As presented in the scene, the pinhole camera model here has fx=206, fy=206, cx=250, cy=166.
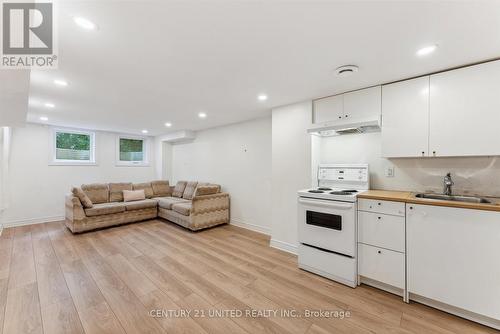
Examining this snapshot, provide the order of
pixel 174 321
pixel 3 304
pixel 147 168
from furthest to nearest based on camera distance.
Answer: pixel 147 168 < pixel 3 304 < pixel 174 321

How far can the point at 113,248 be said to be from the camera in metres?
3.32

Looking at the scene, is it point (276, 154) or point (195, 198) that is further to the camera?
point (195, 198)

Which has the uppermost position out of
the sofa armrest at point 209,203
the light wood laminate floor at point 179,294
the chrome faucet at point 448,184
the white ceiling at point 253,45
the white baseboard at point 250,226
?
the white ceiling at point 253,45

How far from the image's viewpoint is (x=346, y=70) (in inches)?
82.8

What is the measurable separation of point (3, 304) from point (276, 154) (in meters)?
3.49

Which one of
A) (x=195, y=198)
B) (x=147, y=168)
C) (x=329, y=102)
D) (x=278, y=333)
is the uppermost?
(x=329, y=102)

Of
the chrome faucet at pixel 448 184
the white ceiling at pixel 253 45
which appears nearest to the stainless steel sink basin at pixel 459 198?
the chrome faucet at pixel 448 184

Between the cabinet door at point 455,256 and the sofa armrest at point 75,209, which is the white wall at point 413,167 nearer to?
the cabinet door at point 455,256

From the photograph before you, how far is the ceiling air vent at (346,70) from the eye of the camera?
206cm

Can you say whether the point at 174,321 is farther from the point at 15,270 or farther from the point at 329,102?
the point at 329,102

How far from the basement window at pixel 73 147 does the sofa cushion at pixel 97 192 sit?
1.00 meters

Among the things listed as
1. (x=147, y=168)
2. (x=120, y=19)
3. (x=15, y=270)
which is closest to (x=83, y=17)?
(x=120, y=19)

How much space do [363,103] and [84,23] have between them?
2.83m

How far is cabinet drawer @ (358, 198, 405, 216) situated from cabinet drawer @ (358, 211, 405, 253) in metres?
0.04
